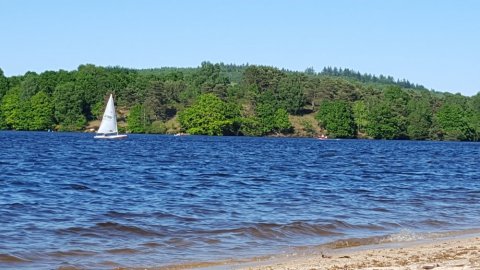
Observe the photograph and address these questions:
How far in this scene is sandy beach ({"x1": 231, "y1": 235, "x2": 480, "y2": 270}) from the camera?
14.4m

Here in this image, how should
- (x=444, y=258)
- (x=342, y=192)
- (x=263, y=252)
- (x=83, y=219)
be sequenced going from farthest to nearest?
(x=342, y=192)
(x=83, y=219)
(x=263, y=252)
(x=444, y=258)

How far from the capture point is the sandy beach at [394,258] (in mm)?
14433

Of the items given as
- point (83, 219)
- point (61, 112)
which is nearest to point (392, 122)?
point (61, 112)

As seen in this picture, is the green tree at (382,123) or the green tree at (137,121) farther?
the green tree at (137,121)

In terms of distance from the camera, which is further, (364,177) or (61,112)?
(61,112)

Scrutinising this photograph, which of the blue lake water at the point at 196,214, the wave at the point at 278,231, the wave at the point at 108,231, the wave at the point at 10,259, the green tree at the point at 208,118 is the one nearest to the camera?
the wave at the point at 10,259

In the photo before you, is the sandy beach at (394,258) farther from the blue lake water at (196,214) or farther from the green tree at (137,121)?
the green tree at (137,121)

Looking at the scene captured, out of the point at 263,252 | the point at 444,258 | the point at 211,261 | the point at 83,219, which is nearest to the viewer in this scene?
the point at 444,258

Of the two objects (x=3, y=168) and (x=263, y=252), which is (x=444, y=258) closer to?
(x=263, y=252)

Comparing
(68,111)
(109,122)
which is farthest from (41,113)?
(109,122)

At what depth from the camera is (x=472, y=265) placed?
13.5 metres

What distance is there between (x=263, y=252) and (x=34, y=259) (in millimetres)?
5428

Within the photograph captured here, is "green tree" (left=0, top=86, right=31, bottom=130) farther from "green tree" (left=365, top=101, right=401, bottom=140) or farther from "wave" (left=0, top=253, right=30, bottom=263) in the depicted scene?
"wave" (left=0, top=253, right=30, bottom=263)

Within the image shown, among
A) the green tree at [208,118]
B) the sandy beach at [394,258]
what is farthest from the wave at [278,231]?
the green tree at [208,118]
